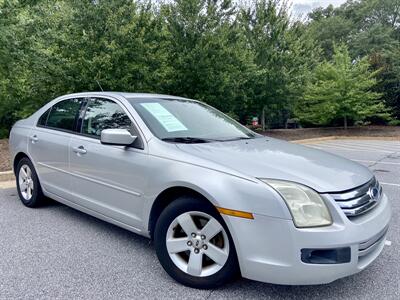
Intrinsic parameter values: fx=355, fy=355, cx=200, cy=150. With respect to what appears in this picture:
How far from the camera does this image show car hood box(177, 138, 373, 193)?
8.04ft

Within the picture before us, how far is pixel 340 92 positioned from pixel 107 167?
1749 cm

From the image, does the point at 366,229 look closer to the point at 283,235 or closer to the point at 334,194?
the point at 334,194

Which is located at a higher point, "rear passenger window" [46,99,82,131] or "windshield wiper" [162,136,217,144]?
"rear passenger window" [46,99,82,131]

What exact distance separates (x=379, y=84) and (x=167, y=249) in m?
22.7

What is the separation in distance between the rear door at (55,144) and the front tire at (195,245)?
1625 millimetres

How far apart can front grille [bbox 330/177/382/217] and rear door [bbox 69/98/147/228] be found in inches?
60.2

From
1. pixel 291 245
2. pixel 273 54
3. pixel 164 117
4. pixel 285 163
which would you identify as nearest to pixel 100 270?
pixel 164 117

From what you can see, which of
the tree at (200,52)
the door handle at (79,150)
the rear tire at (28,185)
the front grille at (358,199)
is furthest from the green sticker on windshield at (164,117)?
the tree at (200,52)

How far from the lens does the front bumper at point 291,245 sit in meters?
2.25

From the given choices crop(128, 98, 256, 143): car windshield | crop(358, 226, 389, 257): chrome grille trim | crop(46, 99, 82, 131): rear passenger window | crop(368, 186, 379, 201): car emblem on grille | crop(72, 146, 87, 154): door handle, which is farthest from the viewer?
crop(46, 99, 82, 131): rear passenger window

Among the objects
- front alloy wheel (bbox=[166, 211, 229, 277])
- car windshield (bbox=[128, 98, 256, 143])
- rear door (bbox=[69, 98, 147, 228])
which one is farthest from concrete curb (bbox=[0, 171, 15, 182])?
front alloy wheel (bbox=[166, 211, 229, 277])

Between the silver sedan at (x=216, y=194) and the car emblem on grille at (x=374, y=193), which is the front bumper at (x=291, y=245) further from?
the car emblem on grille at (x=374, y=193)

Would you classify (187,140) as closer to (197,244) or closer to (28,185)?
(197,244)

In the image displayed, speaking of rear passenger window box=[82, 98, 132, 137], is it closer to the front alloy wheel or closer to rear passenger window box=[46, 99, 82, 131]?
rear passenger window box=[46, 99, 82, 131]
